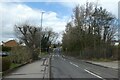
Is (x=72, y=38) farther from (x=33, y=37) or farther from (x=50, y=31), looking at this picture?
(x=50, y=31)

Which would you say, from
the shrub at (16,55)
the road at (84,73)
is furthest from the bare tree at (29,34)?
the road at (84,73)

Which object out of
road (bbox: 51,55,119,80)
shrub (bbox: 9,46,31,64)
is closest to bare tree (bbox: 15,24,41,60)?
shrub (bbox: 9,46,31,64)

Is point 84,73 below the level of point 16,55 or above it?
below

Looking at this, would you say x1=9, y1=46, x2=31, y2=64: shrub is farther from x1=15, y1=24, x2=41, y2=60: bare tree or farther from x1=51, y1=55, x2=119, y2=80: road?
x1=15, y1=24, x2=41, y2=60: bare tree

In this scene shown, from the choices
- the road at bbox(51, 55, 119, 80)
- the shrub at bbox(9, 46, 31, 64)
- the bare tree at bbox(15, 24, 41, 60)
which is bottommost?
the road at bbox(51, 55, 119, 80)

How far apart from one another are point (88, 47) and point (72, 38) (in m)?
8.29

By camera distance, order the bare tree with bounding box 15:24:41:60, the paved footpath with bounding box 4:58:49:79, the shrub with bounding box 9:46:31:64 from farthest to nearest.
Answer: the bare tree with bounding box 15:24:41:60, the shrub with bounding box 9:46:31:64, the paved footpath with bounding box 4:58:49:79

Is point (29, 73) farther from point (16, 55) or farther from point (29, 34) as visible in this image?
point (29, 34)

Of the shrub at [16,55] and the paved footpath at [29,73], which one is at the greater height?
the shrub at [16,55]

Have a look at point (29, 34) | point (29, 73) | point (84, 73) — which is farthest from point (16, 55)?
point (29, 34)

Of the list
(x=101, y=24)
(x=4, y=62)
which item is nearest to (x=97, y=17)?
(x=101, y=24)

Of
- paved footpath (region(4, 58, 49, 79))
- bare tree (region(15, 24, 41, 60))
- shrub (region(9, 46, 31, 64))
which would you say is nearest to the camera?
paved footpath (region(4, 58, 49, 79))

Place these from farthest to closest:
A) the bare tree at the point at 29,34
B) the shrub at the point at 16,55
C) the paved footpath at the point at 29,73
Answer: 1. the bare tree at the point at 29,34
2. the shrub at the point at 16,55
3. the paved footpath at the point at 29,73

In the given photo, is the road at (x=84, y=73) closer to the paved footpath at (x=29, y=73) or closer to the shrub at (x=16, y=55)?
the paved footpath at (x=29, y=73)
